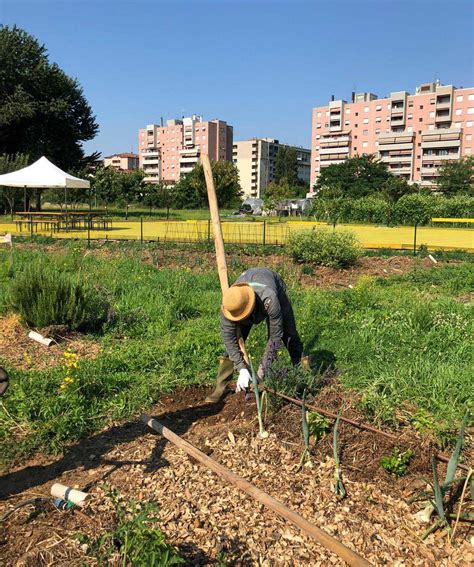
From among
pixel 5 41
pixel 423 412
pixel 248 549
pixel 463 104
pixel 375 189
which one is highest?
pixel 463 104

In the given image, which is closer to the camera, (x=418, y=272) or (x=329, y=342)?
(x=329, y=342)

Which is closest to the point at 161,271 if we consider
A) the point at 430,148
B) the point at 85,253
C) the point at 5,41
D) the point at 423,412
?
the point at 85,253

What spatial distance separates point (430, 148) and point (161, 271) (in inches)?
3882

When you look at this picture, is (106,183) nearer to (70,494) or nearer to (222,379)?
(222,379)

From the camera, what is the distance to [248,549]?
2.45 meters

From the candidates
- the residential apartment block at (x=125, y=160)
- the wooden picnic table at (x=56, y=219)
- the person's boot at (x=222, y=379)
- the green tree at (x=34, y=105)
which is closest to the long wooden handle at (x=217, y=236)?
the person's boot at (x=222, y=379)

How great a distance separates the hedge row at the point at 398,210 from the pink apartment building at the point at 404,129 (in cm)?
6197

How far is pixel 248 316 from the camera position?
3732mm

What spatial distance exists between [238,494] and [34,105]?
125 ft

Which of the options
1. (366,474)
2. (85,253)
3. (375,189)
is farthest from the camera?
(375,189)

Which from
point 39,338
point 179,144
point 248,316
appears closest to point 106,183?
point 39,338

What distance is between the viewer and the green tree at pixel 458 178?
62.2 metres

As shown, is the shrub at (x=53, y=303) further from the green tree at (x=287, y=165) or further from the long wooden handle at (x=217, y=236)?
the green tree at (x=287, y=165)

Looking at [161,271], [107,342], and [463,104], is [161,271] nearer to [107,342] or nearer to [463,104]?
[107,342]
